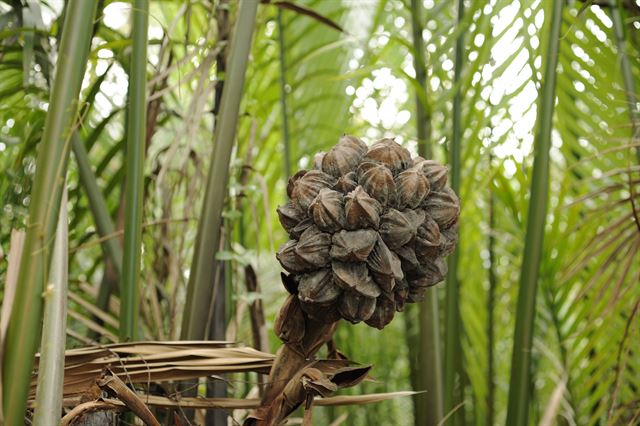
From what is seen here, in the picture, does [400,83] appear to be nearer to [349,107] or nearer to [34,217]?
[349,107]

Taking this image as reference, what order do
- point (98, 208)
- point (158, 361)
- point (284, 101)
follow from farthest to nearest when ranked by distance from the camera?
point (284, 101), point (98, 208), point (158, 361)

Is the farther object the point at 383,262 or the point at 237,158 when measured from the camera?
the point at 237,158

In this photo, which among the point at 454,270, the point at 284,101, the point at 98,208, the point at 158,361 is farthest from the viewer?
the point at 284,101

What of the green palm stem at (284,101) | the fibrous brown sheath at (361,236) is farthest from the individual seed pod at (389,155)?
the green palm stem at (284,101)

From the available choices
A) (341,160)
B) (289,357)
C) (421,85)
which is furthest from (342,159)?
Result: (421,85)

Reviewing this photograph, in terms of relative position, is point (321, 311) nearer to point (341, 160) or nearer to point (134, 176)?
point (341, 160)

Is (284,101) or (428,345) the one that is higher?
(284,101)

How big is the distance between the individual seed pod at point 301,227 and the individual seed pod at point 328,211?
0.03 feet

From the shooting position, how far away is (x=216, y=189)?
54 centimetres

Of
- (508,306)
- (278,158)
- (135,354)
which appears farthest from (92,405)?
(508,306)

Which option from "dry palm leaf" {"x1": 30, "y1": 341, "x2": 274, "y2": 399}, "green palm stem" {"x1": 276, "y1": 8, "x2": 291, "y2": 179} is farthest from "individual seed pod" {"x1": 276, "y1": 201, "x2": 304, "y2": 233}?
"green palm stem" {"x1": 276, "y1": 8, "x2": 291, "y2": 179}

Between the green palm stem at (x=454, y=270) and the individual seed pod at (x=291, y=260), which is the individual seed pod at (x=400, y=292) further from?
the green palm stem at (x=454, y=270)

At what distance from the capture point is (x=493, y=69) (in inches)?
29.2

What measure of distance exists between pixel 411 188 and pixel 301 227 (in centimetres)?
6
